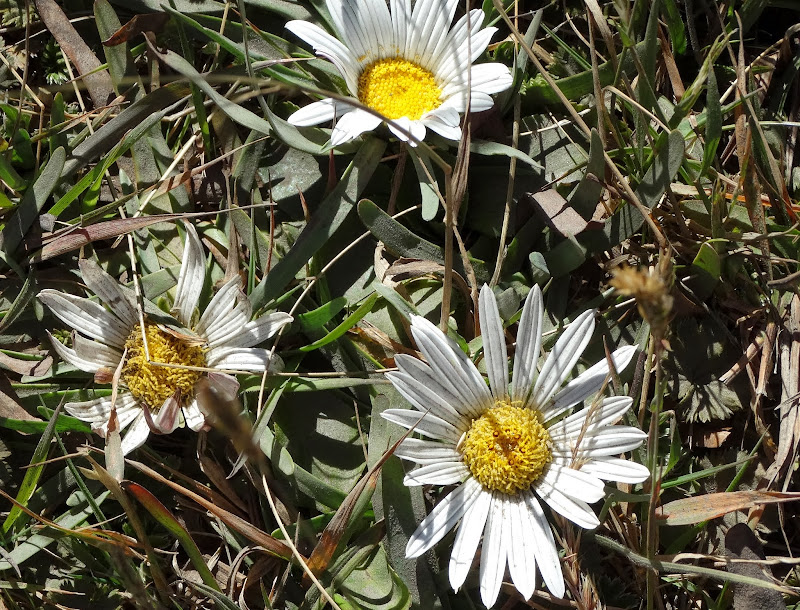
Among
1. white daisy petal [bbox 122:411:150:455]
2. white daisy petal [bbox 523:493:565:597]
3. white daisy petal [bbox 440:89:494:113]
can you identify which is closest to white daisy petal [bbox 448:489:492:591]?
white daisy petal [bbox 523:493:565:597]

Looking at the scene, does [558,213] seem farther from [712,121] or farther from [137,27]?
[137,27]

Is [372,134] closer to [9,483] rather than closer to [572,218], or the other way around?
[572,218]

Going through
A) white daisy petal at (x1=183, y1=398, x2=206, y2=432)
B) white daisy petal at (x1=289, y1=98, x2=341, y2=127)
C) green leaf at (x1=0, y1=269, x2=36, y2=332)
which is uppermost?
white daisy petal at (x1=289, y1=98, x2=341, y2=127)

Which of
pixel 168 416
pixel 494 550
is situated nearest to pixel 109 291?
pixel 168 416

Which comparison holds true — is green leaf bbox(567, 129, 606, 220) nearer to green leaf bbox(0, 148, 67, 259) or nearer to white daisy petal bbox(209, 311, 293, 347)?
white daisy petal bbox(209, 311, 293, 347)

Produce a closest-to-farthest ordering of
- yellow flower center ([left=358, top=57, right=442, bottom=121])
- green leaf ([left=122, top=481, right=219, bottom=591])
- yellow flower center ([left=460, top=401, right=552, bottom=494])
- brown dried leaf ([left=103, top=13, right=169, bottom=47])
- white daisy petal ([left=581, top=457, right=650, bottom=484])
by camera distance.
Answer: white daisy petal ([left=581, top=457, right=650, bottom=484]) < yellow flower center ([left=460, top=401, right=552, bottom=494]) < green leaf ([left=122, top=481, right=219, bottom=591]) < yellow flower center ([left=358, top=57, right=442, bottom=121]) < brown dried leaf ([left=103, top=13, right=169, bottom=47])
